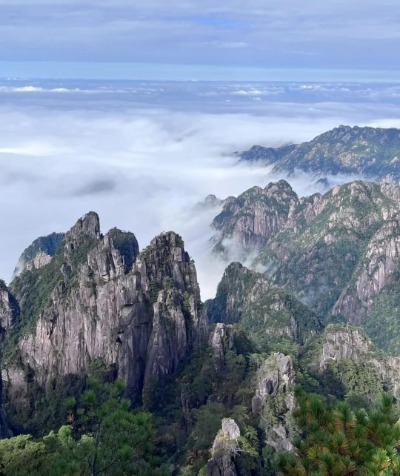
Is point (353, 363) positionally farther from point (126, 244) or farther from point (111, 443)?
point (111, 443)

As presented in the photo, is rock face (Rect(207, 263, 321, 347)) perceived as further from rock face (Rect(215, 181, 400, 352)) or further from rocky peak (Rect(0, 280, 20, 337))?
rocky peak (Rect(0, 280, 20, 337))

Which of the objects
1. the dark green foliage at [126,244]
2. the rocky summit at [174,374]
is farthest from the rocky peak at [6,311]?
the dark green foliage at [126,244]

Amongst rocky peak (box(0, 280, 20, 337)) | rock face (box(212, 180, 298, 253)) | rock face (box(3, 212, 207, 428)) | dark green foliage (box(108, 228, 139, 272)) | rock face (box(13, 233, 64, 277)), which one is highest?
rock face (box(212, 180, 298, 253))

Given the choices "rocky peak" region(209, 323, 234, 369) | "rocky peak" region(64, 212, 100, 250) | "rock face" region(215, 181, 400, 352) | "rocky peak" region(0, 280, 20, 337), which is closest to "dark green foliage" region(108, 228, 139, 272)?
"rocky peak" region(64, 212, 100, 250)

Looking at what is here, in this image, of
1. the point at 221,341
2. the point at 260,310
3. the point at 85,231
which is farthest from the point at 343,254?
the point at 221,341

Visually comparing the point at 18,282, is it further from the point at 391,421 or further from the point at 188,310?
the point at 391,421

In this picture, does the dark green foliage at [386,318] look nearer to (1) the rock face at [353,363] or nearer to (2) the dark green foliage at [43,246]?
(1) the rock face at [353,363]
